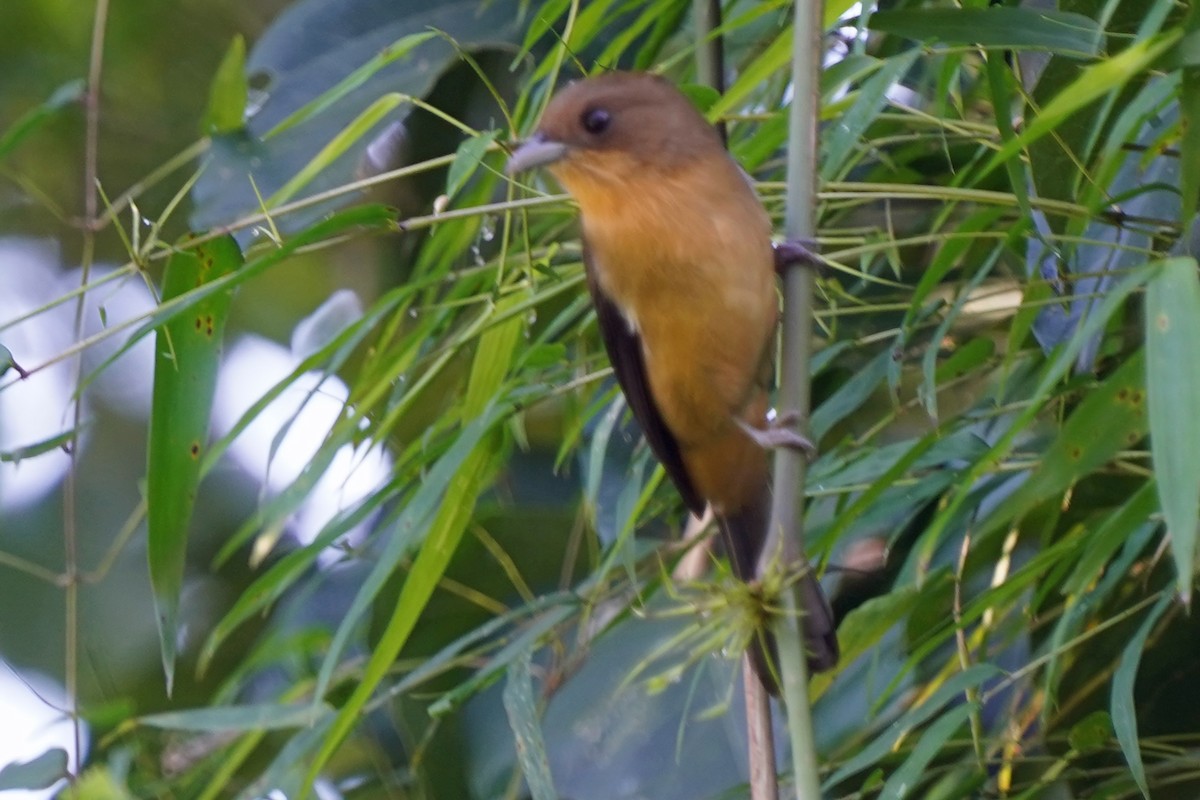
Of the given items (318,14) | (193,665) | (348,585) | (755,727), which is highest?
(318,14)

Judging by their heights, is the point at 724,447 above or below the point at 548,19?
below

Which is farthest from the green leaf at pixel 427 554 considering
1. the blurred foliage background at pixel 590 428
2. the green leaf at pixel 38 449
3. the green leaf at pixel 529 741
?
the green leaf at pixel 38 449

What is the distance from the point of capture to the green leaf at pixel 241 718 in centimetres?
165

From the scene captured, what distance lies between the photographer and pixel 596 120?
1.73 metres

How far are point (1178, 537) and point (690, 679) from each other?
1210mm

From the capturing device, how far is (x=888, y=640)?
184 cm

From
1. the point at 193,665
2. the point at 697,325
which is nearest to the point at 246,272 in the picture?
the point at 697,325

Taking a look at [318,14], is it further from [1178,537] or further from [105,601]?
[1178,537]

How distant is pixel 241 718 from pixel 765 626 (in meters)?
0.88

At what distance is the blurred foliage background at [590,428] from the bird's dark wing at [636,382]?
0.15 feet

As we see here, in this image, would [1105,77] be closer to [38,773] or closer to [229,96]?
[229,96]

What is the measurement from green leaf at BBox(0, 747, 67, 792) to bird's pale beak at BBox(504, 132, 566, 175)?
2.95 ft

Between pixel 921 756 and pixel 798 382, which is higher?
pixel 798 382

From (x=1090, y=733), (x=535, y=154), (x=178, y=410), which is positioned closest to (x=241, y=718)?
(x=178, y=410)
